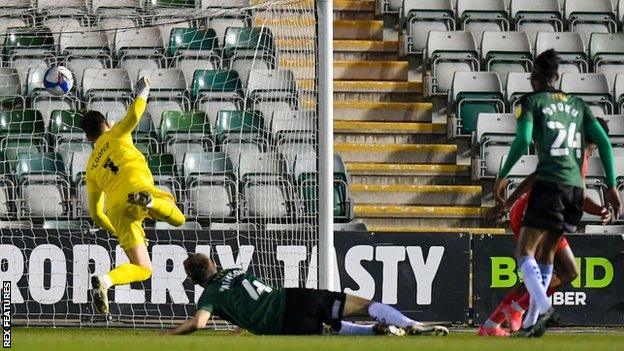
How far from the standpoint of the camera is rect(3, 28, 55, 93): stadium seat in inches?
637

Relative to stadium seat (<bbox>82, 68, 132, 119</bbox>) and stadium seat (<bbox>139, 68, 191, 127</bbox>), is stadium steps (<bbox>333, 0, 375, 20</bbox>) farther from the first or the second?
stadium seat (<bbox>82, 68, 132, 119</bbox>)

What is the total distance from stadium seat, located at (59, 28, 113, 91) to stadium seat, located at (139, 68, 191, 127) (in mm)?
551

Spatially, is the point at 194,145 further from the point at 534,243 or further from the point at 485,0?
the point at 534,243

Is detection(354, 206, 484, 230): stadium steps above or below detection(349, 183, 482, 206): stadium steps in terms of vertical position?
below

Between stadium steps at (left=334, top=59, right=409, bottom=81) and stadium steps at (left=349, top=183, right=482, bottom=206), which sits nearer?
stadium steps at (left=349, top=183, right=482, bottom=206)

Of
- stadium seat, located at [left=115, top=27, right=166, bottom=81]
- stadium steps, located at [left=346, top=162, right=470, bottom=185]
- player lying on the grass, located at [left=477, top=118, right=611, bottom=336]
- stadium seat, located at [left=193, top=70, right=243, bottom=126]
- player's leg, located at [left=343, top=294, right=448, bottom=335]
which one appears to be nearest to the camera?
player's leg, located at [left=343, top=294, right=448, bottom=335]

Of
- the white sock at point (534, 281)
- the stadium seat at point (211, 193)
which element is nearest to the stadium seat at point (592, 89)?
the stadium seat at point (211, 193)

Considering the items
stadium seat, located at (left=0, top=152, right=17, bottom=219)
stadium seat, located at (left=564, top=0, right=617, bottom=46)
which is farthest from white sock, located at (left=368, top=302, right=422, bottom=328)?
stadium seat, located at (left=564, top=0, right=617, bottom=46)

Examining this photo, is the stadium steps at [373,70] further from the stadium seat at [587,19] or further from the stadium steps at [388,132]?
the stadium seat at [587,19]

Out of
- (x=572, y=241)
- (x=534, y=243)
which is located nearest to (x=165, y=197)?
(x=534, y=243)

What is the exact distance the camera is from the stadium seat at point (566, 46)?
59.2 ft

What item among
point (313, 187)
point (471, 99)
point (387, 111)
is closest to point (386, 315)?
point (313, 187)

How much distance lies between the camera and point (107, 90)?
1609 cm

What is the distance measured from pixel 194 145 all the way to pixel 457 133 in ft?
10.5
